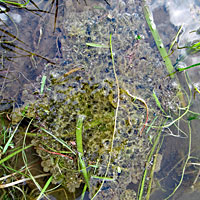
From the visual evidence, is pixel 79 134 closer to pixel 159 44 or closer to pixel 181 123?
pixel 181 123

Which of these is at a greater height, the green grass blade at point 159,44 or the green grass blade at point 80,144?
the green grass blade at point 159,44

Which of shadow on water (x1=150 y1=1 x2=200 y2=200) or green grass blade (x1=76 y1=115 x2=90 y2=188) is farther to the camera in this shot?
shadow on water (x1=150 y1=1 x2=200 y2=200)

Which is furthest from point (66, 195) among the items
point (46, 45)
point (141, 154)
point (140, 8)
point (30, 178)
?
point (140, 8)

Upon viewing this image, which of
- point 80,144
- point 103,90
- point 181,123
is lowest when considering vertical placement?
point 181,123

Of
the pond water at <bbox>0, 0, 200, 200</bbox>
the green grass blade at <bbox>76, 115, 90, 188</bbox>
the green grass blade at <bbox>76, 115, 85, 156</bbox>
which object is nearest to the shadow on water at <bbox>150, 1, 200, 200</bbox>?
the pond water at <bbox>0, 0, 200, 200</bbox>

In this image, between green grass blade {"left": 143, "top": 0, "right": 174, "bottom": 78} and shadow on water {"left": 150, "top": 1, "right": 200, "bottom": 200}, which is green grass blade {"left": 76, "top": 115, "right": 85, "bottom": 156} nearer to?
shadow on water {"left": 150, "top": 1, "right": 200, "bottom": 200}

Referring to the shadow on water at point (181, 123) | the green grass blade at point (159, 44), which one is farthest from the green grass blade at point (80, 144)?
the green grass blade at point (159, 44)

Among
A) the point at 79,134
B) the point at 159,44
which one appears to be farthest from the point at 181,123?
the point at 79,134

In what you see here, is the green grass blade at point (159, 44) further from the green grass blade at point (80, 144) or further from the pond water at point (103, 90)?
the green grass blade at point (80, 144)

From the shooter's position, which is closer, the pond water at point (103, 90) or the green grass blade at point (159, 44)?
the pond water at point (103, 90)
